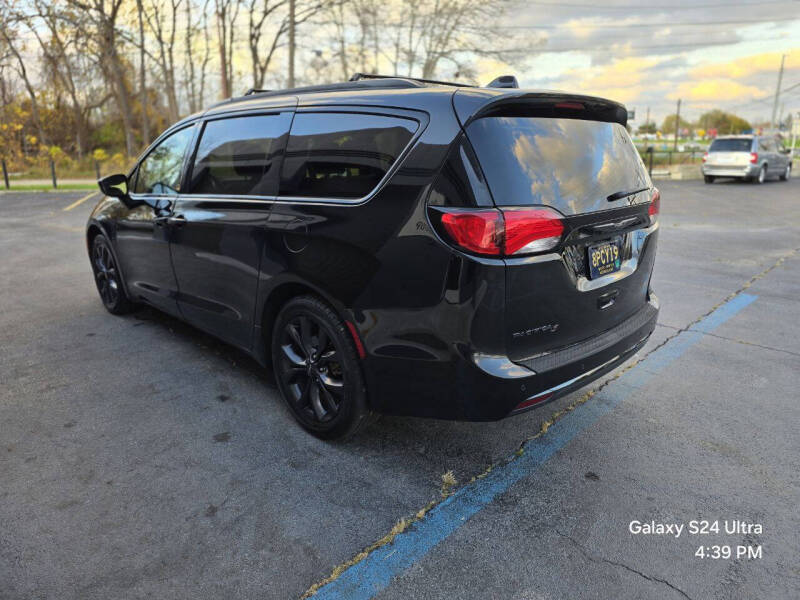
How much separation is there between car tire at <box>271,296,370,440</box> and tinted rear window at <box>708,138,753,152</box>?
2345cm

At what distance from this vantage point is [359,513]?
2443mm

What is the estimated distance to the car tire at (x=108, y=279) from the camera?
5.09 meters

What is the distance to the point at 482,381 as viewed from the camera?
233cm

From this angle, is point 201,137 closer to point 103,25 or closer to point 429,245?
point 429,245

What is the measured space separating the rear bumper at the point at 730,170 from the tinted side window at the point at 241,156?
74.1 ft

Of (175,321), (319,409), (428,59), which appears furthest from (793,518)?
(428,59)

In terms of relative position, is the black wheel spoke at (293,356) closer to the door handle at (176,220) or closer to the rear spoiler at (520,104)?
the door handle at (176,220)

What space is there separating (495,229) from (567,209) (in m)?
0.43

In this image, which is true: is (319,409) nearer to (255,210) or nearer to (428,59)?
(255,210)

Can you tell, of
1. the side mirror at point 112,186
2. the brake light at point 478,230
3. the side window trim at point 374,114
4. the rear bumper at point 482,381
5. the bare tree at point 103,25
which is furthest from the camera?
the bare tree at point 103,25

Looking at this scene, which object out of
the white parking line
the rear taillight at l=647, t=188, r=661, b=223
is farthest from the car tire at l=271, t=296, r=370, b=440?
the white parking line

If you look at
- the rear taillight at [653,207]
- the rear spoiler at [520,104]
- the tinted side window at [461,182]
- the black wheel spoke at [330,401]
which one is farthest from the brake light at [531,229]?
the black wheel spoke at [330,401]

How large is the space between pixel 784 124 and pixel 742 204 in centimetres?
9721

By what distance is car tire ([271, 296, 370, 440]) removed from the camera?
2.73 meters
